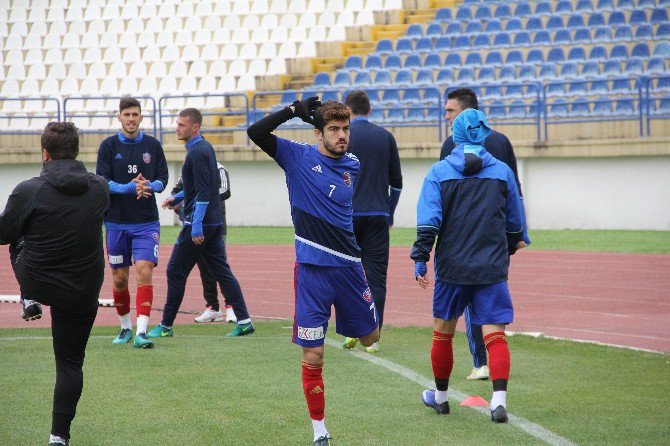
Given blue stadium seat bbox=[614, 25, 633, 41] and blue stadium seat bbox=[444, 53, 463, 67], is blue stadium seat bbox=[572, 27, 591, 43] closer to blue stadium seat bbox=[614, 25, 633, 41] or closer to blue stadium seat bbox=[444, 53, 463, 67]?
blue stadium seat bbox=[614, 25, 633, 41]

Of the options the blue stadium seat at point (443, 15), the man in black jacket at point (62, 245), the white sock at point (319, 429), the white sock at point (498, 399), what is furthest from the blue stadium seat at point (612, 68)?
the man in black jacket at point (62, 245)

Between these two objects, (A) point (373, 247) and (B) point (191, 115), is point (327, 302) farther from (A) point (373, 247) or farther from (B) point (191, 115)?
(B) point (191, 115)

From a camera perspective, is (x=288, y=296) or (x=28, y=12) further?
(x=28, y=12)

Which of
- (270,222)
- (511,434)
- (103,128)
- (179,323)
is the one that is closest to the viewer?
(511,434)

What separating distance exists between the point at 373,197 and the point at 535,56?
15.3 meters

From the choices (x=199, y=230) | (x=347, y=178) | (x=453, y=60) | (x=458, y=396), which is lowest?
(x=458, y=396)

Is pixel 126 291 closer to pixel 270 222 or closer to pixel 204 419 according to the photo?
pixel 204 419

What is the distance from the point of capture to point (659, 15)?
24062mm

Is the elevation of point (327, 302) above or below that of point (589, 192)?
above

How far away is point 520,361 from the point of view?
9.27m

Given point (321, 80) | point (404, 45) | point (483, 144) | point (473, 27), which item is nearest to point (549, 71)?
point (473, 27)

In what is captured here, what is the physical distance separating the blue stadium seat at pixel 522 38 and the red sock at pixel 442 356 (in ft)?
60.1

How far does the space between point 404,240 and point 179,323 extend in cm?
901

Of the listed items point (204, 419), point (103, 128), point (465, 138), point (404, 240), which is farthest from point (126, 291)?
point (103, 128)
